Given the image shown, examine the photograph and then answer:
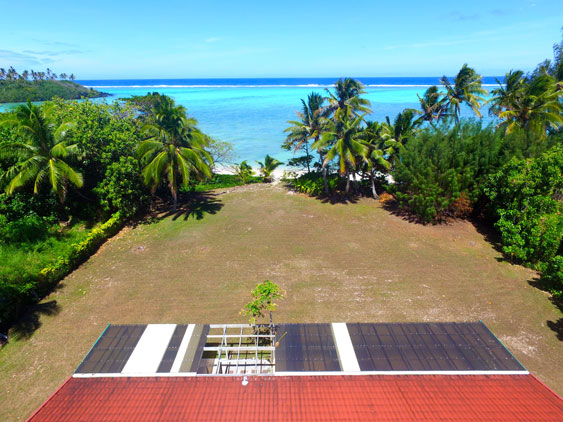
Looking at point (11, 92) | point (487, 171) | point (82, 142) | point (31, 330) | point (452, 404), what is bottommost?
point (31, 330)

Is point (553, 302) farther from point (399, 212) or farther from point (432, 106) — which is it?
point (432, 106)

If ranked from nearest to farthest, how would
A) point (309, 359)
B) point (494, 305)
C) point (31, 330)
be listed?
point (309, 359) → point (31, 330) → point (494, 305)

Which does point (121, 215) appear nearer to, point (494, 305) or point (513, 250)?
point (494, 305)

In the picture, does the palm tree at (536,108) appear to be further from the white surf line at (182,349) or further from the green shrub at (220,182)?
the white surf line at (182,349)

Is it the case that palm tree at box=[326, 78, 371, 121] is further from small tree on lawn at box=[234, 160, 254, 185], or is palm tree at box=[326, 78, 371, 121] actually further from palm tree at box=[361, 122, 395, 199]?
small tree on lawn at box=[234, 160, 254, 185]

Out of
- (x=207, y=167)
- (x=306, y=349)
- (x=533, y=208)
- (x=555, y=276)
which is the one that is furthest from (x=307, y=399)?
Answer: (x=207, y=167)

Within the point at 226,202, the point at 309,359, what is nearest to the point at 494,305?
the point at 309,359

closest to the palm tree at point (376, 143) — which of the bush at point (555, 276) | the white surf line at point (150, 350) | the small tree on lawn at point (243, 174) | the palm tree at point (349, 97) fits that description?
the palm tree at point (349, 97)
